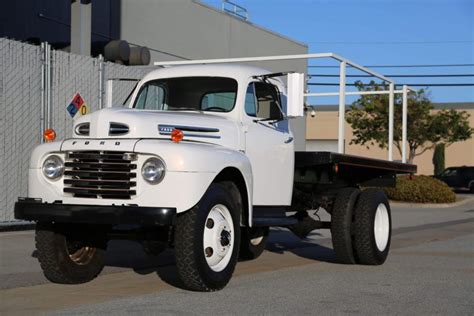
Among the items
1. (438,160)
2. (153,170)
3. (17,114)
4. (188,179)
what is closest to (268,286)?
(188,179)

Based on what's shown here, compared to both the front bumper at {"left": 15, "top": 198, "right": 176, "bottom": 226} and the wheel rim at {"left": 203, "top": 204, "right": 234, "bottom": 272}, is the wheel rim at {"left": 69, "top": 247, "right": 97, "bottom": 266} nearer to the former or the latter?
the front bumper at {"left": 15, "top": 198, "right": 176, "bottom": 226}

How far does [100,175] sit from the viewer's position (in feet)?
24.3

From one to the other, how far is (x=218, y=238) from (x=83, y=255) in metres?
1.74

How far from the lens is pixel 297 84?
841cm

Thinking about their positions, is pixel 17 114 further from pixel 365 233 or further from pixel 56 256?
pixel 365 233

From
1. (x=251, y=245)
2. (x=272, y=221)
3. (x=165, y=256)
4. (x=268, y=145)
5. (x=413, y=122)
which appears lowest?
(x=165, y=256)

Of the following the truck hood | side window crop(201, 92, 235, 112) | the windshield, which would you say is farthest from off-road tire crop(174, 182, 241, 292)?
the windshield

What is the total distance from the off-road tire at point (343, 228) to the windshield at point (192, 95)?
7.41ft

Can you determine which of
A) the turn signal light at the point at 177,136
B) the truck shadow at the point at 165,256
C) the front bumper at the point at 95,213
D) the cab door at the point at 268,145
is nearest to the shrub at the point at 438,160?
the truck shadow at the point at 165,256

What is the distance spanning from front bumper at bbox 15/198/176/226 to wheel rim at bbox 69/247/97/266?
0.97 meters

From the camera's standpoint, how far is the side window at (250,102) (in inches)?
355

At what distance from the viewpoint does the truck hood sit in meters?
7.78

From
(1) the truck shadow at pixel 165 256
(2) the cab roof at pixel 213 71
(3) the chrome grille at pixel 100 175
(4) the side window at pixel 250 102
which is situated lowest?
(1) the truck shadow at pixel 165 256

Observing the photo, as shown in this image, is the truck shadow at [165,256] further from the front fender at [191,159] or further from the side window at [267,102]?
the side window at [267,102]
